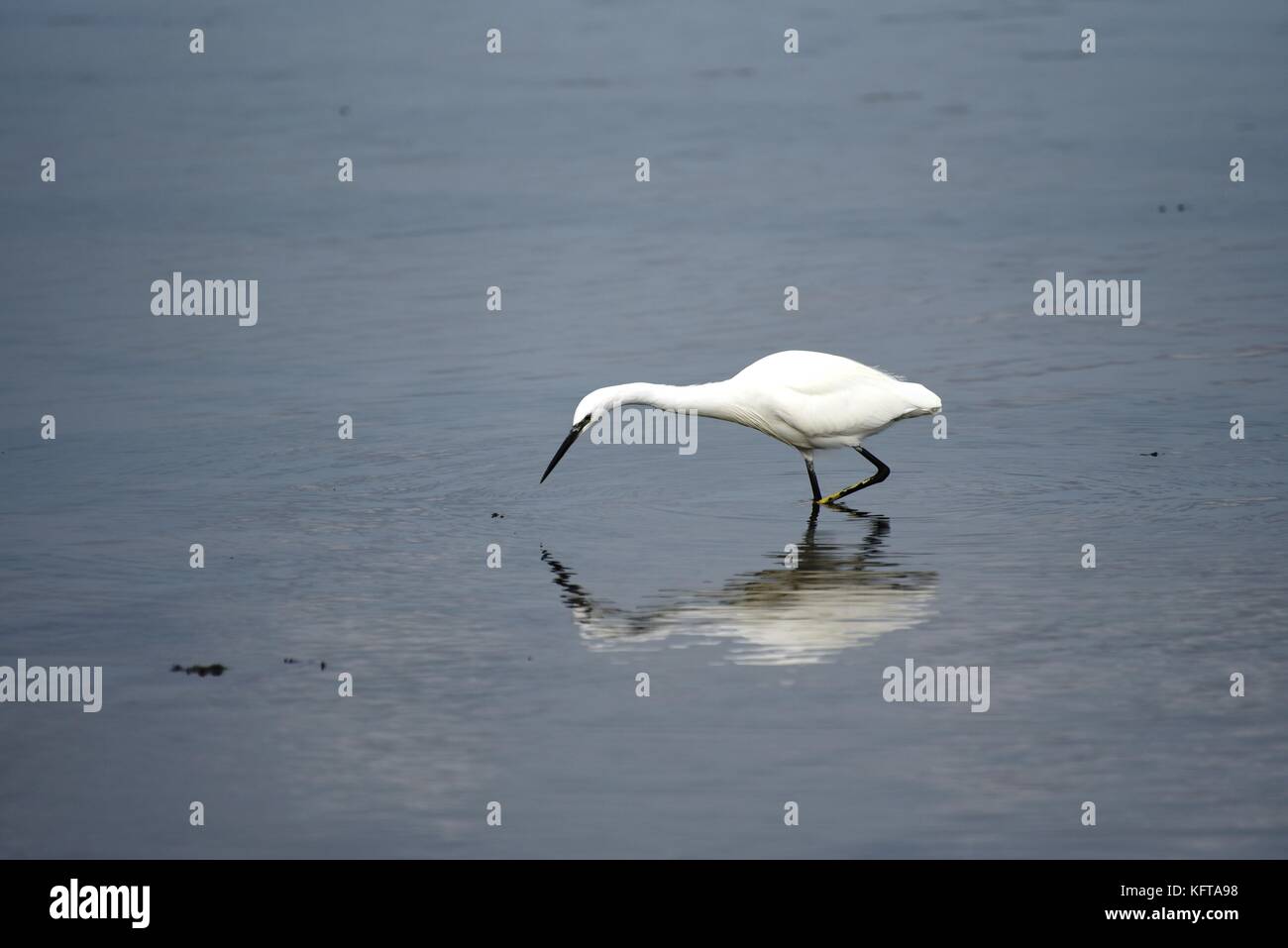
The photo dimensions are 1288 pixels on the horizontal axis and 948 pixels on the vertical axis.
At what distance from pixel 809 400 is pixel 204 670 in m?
5.62

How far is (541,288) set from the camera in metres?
22.3

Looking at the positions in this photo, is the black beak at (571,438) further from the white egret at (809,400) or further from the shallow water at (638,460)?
the shallow water at (638,460)

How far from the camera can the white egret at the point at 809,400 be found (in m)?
15.0

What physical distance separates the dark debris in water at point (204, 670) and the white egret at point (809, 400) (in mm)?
4011

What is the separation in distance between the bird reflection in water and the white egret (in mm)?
1659

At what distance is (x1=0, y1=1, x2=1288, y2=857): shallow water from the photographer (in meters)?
9.78

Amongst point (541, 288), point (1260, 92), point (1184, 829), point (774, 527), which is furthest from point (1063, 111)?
point (1184, 829)

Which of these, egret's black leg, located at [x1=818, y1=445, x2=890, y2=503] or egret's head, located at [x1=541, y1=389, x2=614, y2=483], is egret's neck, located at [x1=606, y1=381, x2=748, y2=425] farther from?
egret's black leg, located at [x1=818, y1=445, x2=890, y2=503]

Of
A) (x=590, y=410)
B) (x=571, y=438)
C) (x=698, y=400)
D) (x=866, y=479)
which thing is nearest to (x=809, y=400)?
(x=698, y=400)

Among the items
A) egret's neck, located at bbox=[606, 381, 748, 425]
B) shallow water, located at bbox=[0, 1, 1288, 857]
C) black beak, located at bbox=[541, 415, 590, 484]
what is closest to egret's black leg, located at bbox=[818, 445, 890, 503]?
shallow water, located at bbox=[0, 1, 1288, 857]

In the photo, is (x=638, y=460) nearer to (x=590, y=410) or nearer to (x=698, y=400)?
(x=698, y=400)

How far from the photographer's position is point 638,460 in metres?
16.7
